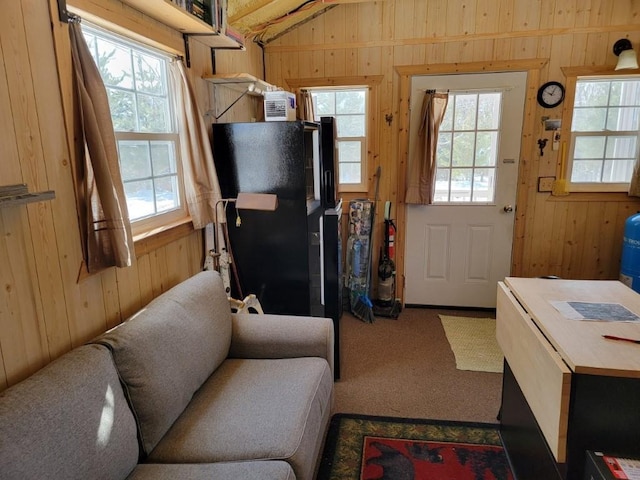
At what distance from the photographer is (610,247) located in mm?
3600

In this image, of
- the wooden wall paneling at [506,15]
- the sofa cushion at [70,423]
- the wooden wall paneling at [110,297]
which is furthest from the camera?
the wooden wall paneling at [506,15]

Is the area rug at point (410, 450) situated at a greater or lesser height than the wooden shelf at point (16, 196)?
lesser

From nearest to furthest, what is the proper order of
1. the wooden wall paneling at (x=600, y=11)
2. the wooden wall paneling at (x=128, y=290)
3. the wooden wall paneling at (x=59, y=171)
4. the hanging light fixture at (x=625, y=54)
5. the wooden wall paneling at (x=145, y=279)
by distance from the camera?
1. the wooden wall paneling at (x=59, y=171)
2. the wooden wall paneling at (x=128, y=290)
3. the wooden wall paneling at (x=145, y=279)
4. the hanging light fixture at (x=625, y=54)
5. the wooden wall paneling at (x=600, y=11)

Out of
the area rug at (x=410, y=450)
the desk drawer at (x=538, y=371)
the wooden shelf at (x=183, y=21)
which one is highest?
the wooden shelf at (x=183, y=21)

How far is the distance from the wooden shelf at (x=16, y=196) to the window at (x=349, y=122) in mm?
2722

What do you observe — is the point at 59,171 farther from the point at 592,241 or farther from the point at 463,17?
the point at 592,241

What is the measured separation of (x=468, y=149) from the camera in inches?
142

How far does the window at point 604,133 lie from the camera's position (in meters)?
3.39

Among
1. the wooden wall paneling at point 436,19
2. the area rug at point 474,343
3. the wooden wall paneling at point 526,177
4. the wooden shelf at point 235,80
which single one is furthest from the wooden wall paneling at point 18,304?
the wooden wall paneling at point 526,177

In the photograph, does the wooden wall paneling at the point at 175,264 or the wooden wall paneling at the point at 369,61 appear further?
the wooden wall paneling at the point at 369,61

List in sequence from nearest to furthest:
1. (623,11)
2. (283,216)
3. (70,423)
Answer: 1. (70,423)
2. (283,216)
3. (623,11)

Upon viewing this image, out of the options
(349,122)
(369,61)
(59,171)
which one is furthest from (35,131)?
(369,61)

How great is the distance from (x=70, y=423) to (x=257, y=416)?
66 cm

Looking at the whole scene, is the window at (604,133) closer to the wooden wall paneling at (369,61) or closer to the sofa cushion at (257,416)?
the wooden wall paneling at (369,61)
